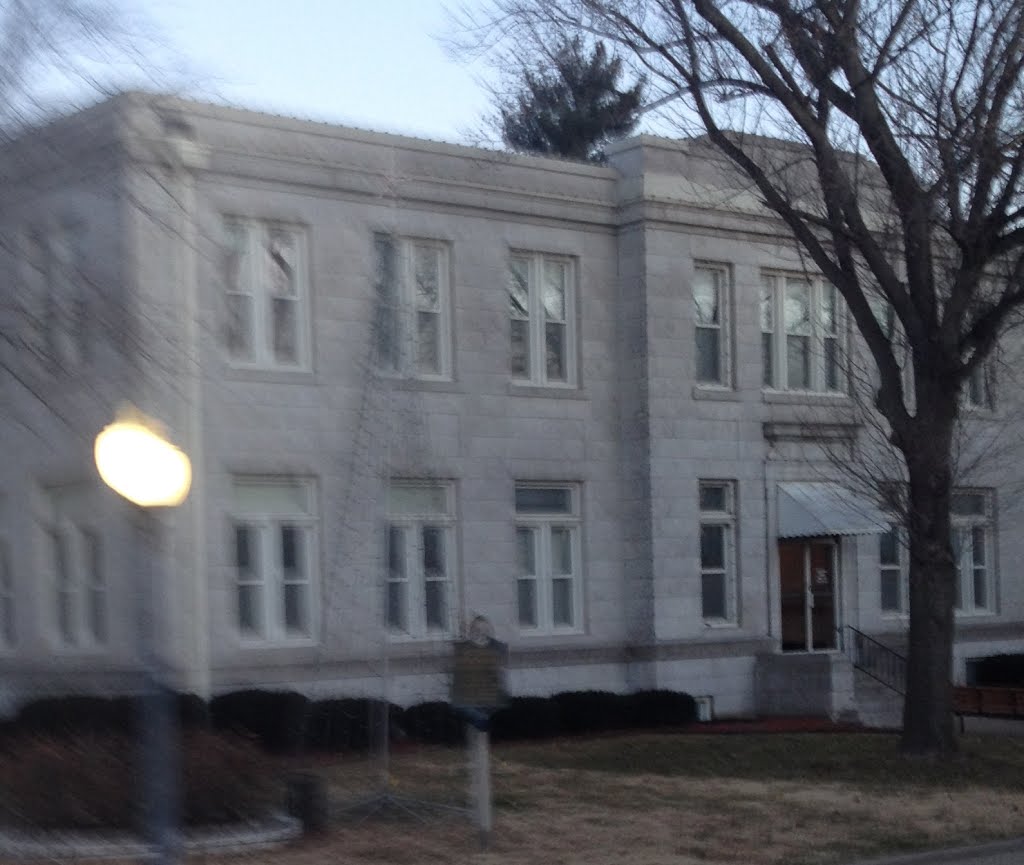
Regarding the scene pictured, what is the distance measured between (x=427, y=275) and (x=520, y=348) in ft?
6.69

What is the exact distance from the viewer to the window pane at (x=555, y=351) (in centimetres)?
2445

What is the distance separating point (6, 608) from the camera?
16.8 meters

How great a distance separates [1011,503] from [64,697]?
65.6 feet

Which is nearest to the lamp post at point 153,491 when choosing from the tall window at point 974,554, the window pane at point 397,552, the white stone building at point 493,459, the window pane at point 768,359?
the white stone building at point 493,459

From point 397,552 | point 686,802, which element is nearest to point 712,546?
point 397,552

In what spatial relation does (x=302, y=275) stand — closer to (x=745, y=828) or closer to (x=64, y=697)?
(x=64, y=697)

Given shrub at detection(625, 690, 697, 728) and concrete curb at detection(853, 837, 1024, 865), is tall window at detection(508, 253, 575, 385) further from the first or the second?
concrete curb at detection(853, 837, 1024, 865)

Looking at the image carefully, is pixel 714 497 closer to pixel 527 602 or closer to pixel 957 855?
pixel 527 602

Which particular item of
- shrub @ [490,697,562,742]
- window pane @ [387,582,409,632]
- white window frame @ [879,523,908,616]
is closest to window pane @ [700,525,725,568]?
white window frame @ [879,523,908,616]

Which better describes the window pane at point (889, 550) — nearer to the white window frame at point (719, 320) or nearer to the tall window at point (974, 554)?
the tall window at point (974, 554)

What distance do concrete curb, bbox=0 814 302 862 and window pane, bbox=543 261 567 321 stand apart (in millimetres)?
13243

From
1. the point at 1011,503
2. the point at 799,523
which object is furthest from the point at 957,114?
the point at 1011,503

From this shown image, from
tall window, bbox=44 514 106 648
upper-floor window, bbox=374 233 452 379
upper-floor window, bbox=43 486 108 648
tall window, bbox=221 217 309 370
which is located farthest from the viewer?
upper-floor window, bbox=374 233 452 379

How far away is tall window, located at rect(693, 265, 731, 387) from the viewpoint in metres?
25.6
